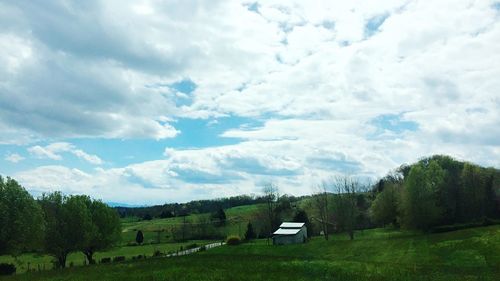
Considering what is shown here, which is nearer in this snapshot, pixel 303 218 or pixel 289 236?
pixel 289 236

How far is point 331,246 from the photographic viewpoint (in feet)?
267

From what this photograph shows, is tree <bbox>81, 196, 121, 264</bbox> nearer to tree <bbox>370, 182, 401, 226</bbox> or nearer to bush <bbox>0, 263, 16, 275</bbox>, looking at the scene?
bush <bbox>0, 263, 16, 275</bbox>

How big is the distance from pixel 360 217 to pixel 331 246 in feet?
191

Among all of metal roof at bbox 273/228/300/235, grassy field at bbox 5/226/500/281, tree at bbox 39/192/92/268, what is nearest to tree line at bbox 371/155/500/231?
grassy field at bbox 5/226/500/281

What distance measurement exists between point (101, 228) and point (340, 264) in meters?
53.8

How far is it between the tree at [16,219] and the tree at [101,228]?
19325 mm

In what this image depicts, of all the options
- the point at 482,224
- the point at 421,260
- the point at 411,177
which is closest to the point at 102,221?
the point at 421,260

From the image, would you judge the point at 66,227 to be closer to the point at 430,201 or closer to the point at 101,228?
the point at 101,228

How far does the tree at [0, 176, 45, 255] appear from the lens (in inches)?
2200

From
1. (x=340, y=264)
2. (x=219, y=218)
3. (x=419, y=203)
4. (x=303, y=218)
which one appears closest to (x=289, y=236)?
(x=419, y=203)

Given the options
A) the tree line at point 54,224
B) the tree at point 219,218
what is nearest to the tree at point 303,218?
the tree at point 219,218

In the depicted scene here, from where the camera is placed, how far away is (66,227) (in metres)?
76.1

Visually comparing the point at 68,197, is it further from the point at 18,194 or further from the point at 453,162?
the point at 453,162

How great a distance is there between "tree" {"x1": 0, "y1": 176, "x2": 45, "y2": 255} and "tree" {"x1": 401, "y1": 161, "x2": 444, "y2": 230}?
226ft
